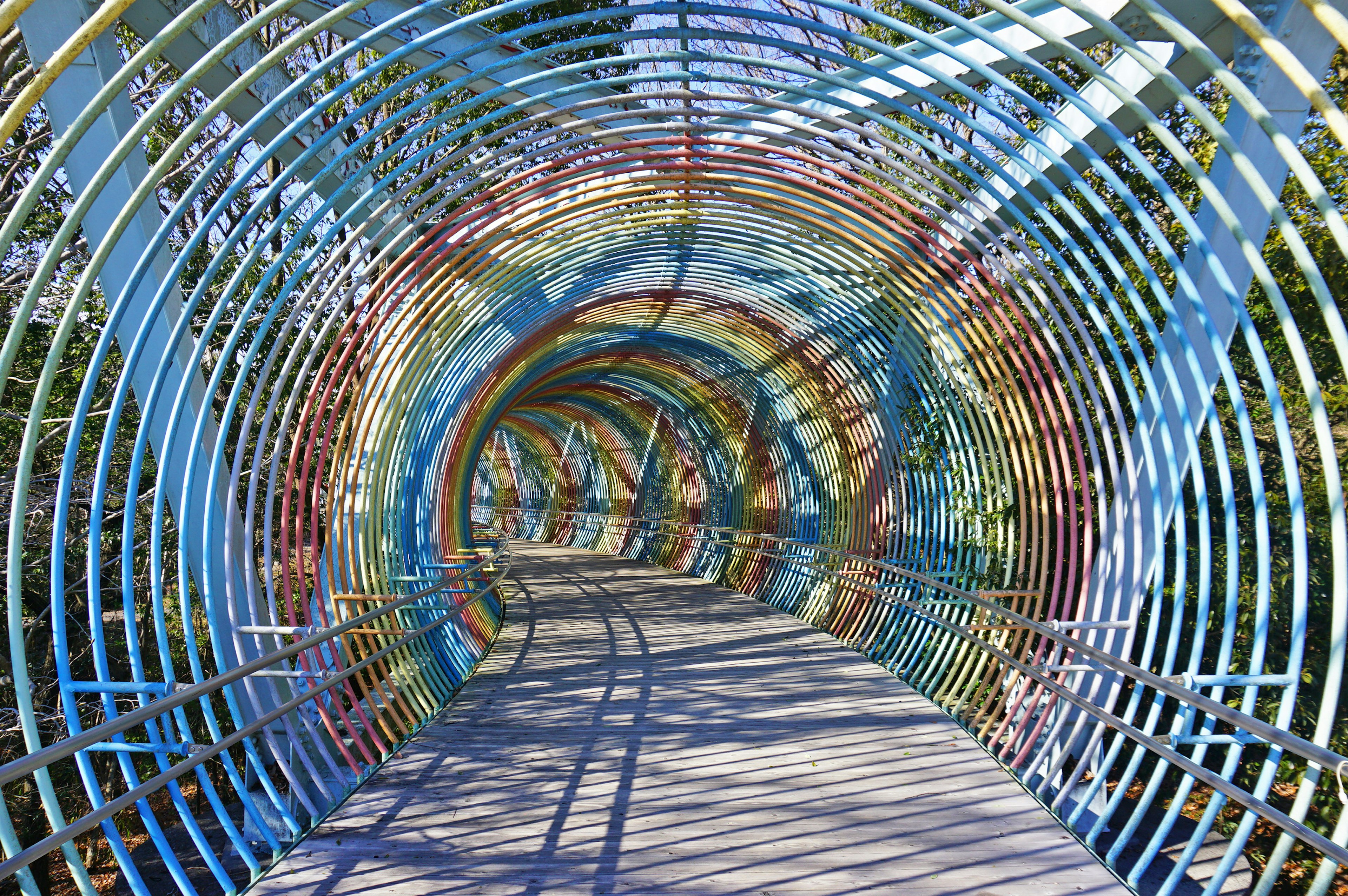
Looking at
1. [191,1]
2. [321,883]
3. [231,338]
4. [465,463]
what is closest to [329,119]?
[465,463]

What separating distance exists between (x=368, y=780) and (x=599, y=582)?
11586 mm

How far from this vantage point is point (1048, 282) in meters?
6.62

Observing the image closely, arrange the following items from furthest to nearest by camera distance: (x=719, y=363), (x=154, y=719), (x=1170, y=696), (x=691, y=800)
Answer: (x=719, y=363) → (x=1170, y=696) → (x=691, y=800) → (x=154, y=719)

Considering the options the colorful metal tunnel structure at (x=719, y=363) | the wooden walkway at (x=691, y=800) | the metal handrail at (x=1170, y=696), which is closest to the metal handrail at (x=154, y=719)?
the colorful metal tunnel structure at (x=719, y=363)

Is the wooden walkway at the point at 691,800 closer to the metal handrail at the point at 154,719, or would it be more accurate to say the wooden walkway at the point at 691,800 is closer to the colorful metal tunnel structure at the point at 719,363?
the colorful metal tunnel structure at the point at 719,363

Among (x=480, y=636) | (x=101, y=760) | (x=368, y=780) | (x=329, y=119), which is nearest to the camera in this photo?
(x=368, y=780)

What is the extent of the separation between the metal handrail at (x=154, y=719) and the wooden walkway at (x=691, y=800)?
67 centimetres

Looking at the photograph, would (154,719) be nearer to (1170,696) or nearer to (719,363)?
(1170,696)

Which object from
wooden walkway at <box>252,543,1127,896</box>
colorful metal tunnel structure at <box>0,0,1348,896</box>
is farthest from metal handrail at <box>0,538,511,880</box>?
wooden walkway at <box>252,543,1127,896</box>

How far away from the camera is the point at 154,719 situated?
162 inches

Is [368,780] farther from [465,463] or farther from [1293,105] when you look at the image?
[465,463]

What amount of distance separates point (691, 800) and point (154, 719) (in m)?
2.76

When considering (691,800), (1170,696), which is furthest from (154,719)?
(1170,696)

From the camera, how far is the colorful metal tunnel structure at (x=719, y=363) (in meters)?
4.22
